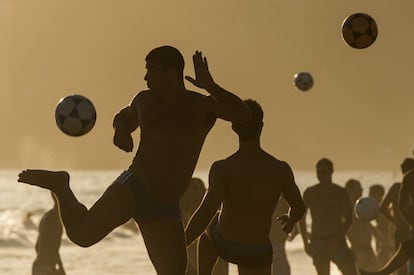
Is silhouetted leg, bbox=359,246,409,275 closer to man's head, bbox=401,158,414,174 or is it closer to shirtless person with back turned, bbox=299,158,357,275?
shirtless person with back turned, bbox=299,158,357,275

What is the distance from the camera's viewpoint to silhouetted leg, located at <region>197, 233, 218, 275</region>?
876cm

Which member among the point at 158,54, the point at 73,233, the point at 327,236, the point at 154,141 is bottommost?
the point at 327,236

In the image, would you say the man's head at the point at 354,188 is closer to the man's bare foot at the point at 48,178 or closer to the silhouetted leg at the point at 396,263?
the silhouetted leg at the point at 396,263

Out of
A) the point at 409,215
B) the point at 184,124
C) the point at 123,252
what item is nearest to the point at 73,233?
the point at 184,124

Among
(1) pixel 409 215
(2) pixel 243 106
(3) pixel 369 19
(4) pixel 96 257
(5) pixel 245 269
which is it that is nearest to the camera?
(2) pixel 243 106

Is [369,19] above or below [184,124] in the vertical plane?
above

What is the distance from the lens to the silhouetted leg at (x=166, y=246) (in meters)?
8.00

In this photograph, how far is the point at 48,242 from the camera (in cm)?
1513

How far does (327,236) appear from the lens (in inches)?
584

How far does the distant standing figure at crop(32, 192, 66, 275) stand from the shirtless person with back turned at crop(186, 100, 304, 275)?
651cm

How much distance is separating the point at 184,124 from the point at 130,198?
0.67m

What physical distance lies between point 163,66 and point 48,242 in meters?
7.42

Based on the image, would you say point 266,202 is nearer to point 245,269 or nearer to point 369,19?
point 245,269

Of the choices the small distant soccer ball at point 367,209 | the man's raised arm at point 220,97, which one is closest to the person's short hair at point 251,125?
the man's raised arm at point 220,97
